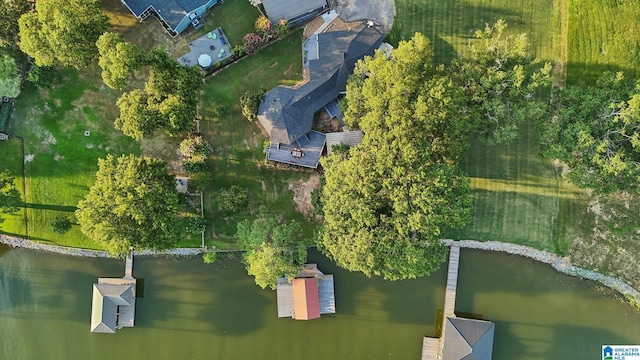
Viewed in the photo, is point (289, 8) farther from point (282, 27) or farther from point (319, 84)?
point (319, 84)

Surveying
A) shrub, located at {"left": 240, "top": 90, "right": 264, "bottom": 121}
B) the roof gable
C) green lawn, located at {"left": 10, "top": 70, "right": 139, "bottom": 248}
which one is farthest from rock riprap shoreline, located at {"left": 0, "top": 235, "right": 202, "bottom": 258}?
shrub, located at {"left": 240, "top": 90, "right": 264, "bottom": 121}

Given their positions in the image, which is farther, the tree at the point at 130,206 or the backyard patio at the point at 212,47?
the backyard patio at the point at 212,47

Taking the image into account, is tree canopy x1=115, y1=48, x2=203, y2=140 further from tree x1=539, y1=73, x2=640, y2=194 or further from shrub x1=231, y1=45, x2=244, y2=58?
tree x1=539, y1=73, x2=640, y2=194

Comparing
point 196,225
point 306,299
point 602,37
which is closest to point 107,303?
point 196,225

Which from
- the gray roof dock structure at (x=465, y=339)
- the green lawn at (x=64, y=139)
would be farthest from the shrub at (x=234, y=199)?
the gray roof dock structure at (x=465, y=339)

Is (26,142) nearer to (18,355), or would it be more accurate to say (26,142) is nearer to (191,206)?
(191,206)

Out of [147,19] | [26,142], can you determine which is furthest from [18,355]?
[147,19]

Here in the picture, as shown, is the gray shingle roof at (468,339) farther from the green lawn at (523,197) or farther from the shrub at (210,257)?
the shrub at (210,257)
